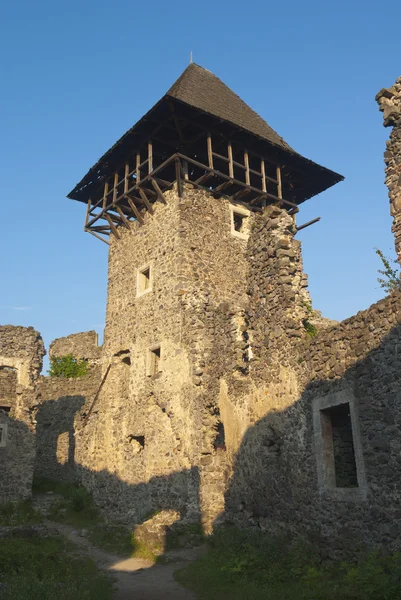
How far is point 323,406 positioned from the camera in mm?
9195

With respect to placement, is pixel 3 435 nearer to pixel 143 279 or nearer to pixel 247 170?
pixel 143 279

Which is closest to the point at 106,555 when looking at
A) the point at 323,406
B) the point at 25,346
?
the point at 323,406

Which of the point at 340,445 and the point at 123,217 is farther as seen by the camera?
the point at 123,217

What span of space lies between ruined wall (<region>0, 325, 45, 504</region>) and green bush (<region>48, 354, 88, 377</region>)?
6.05m

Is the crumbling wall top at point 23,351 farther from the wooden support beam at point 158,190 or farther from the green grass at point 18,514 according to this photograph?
the wooden support beam at point 158,190

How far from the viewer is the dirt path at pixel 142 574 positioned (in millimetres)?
8062

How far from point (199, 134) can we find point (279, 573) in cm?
1171

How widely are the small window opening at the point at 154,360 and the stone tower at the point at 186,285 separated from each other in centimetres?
4

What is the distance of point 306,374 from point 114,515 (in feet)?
26.2

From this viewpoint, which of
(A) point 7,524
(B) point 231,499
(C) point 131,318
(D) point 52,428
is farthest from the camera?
(D) point 52,428

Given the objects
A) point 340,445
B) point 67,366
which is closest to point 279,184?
point 340,445

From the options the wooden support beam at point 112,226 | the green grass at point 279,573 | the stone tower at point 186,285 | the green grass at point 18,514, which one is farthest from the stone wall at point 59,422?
the green grass at point 279,573

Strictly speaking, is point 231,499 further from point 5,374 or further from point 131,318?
point 5,374

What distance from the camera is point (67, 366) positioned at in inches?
A: 980
